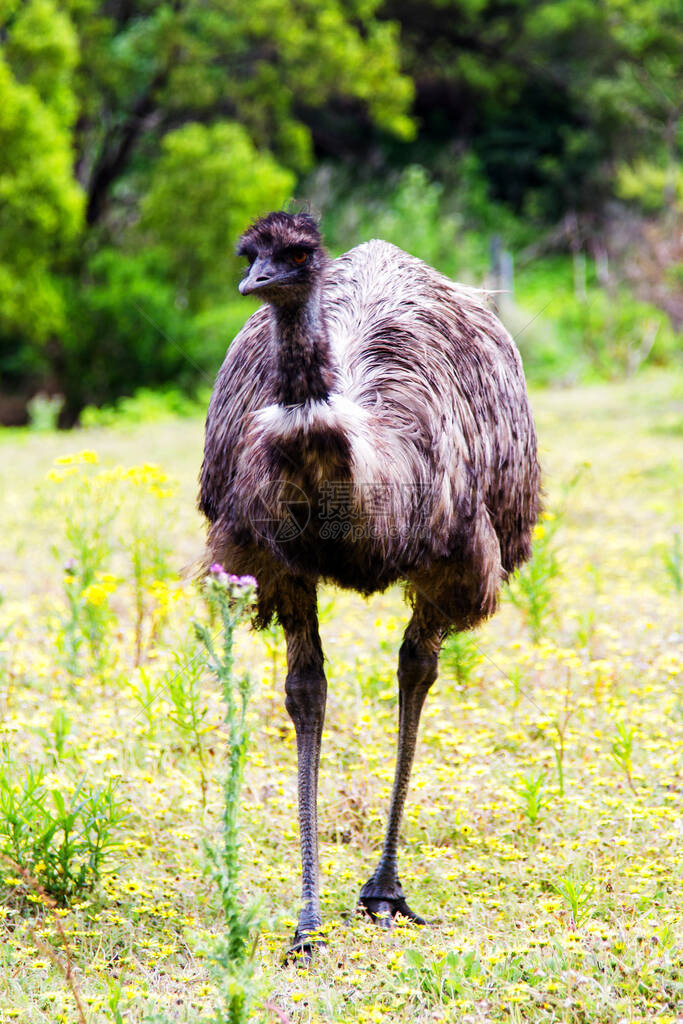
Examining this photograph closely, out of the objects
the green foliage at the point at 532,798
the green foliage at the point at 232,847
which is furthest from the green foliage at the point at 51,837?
the green foliage at the point at 532,798

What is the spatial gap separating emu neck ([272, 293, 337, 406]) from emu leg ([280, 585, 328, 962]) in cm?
76

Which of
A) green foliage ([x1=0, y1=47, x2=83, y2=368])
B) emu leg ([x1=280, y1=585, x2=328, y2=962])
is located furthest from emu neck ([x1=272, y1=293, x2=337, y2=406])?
green foliage ([x1=0, y1=47, x2=83, y2=368])

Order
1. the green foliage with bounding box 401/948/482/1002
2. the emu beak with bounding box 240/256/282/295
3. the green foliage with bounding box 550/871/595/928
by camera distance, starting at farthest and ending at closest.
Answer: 1. the green foliage with bounding box 550/871/595/928
2. the green foliage with bounding box 401/948/482/1002
3. the emu beak with bounding box 240/256/282/295

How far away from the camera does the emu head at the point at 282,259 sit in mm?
2881

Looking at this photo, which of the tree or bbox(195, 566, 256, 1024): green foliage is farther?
the tree

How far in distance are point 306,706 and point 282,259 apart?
1386mm

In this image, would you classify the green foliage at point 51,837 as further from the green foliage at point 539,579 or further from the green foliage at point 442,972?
the green foliage at point 539,579

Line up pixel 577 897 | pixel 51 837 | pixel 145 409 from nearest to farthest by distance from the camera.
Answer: pixel 577 897 < pixel 51 837 < pixel 145 409

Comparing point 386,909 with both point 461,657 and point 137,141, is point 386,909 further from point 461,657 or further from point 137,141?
point 137,141

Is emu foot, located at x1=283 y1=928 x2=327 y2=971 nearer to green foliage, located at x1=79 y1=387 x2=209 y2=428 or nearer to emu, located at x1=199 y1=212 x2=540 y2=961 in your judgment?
emu, located at x1=199 y1=212 x2=540 y2=961

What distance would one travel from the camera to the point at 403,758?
12.1ft

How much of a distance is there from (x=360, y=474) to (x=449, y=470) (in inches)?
22.8

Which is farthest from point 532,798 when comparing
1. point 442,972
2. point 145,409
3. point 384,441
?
point 145,409

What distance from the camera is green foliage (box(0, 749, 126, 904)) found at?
3436mm
